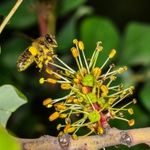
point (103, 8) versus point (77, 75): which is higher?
point (77, 75)

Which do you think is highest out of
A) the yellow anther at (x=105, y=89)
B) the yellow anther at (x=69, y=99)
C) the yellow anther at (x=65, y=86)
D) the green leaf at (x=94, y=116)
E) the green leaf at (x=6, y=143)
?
the green leaf at (x=6, y=143)

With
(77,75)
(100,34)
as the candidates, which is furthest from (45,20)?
(77,75)

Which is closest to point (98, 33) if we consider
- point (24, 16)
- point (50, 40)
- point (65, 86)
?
point (24, 16)

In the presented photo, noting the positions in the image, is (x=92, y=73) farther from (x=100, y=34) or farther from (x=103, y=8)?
(x=103, y=8)

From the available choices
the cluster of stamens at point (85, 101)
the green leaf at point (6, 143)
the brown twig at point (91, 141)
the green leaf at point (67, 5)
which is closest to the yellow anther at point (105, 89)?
the cluster of stamens at point (85, 101)

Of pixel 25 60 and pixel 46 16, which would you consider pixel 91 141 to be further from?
pixel 46 16

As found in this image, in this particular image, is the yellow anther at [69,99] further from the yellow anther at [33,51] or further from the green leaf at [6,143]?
the green leaf at [6,143]

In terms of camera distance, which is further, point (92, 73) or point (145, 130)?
point (92, 73)
